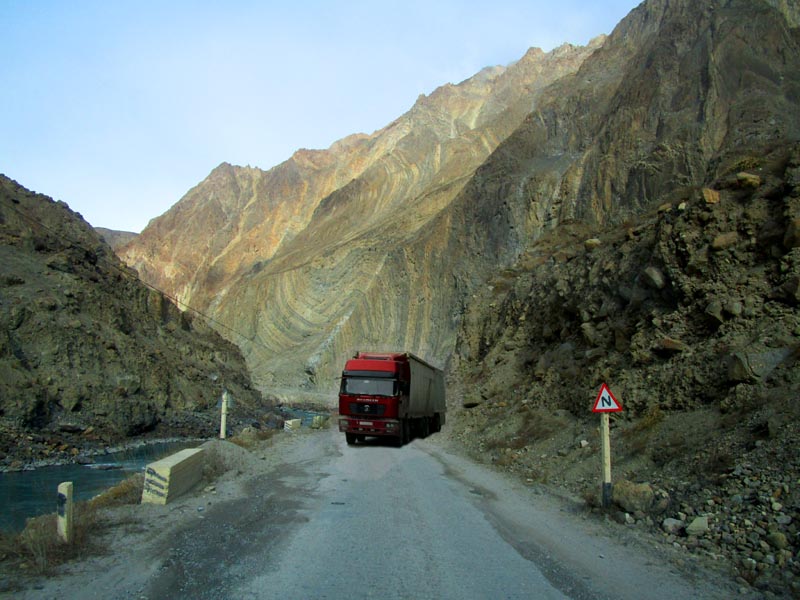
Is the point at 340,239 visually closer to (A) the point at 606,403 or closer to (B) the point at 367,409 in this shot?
(B) the point at 367,409

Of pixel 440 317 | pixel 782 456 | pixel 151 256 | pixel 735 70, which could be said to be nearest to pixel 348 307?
pixel 440 317

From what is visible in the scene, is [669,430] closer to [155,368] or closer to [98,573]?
[98,573]

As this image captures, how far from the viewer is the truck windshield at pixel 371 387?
59.7 ft

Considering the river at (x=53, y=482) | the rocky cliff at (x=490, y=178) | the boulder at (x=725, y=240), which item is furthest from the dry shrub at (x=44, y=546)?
the rocky cliff at (x=490, y=178)

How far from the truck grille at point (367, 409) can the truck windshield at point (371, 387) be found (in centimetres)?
33

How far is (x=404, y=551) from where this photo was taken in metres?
6.52

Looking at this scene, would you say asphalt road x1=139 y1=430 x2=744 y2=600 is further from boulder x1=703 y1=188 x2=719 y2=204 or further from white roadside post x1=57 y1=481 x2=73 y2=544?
boulder x1=703 y1=188 x2=719 y2=204

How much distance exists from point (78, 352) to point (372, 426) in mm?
16989

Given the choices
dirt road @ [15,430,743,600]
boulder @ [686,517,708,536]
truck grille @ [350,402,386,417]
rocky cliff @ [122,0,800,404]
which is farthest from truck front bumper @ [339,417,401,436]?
rocky cliff @ [122,0,800,404]

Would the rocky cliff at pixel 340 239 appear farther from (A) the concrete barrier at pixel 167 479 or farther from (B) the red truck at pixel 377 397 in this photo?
(A) the concrete barrier at pixel 167 479

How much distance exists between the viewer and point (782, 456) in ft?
25.6

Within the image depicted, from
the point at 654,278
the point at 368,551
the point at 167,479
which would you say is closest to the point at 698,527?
the point at 368,551

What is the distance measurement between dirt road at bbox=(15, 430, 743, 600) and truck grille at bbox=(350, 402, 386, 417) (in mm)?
7286

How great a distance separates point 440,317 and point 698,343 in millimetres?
40762
